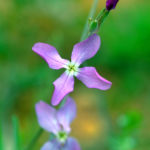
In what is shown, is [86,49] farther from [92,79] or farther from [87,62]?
[87,62]

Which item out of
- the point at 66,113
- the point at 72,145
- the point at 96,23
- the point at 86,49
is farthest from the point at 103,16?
the point at 72,145

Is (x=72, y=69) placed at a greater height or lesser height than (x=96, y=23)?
lesser

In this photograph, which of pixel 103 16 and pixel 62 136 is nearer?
pixel 103 16

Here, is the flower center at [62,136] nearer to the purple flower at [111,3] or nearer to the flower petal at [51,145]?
the flower petal at [51,145]

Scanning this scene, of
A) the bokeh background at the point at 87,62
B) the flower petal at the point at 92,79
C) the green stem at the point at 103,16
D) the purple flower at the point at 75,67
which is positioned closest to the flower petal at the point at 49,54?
the purple flower at the point at 75,67

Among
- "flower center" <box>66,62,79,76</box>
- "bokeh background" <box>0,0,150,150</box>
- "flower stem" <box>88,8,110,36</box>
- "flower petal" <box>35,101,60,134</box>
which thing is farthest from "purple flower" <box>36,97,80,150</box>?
"bokeh background" <box>0,0,150,150</box>

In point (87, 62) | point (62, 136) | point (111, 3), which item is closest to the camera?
point (111, 3)
